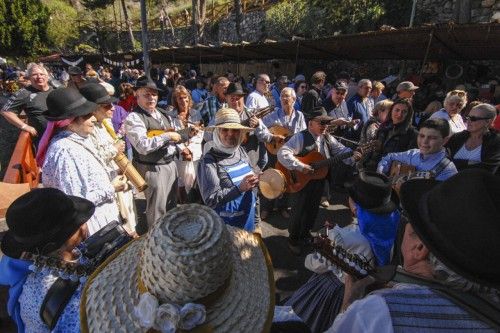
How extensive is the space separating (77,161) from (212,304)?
1.88m

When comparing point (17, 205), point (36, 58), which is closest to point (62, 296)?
point (17, 205)

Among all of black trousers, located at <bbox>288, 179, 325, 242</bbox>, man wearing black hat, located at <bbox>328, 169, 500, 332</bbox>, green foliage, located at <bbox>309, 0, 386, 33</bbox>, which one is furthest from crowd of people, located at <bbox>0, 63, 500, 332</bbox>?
green foliage, located at <bbox>309, 0, 386, 33</bbox>

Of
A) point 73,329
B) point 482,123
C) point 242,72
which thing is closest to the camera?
point 73,329

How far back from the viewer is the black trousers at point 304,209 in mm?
4156

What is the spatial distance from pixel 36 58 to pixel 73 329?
33.3 metres

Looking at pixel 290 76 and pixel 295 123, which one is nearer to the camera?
pixel 295 123

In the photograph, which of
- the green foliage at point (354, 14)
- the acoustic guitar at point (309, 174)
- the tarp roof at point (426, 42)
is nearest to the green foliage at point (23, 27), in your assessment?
the tarp roof at point (426, 42)

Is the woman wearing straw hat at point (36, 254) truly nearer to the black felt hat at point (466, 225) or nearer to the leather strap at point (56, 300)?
the leather strap at point (56, 300)

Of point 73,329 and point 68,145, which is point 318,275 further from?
point 68,145

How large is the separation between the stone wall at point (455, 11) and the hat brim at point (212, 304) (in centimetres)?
1438

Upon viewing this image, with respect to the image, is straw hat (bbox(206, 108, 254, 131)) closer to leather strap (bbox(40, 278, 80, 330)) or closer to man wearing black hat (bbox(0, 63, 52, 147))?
leather strap (bbox(40, 278, 80, 330))

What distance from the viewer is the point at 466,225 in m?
1.01

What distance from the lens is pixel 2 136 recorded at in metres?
6.19

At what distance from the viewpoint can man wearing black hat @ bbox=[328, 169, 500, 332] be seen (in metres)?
0.98
